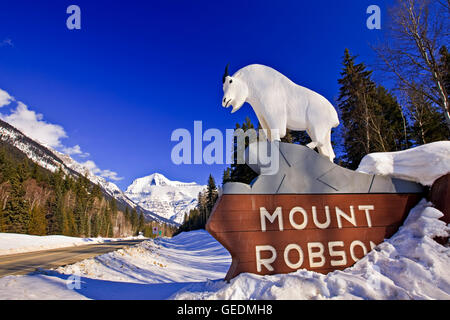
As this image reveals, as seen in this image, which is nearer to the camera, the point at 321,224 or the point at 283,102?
the point at 321,224

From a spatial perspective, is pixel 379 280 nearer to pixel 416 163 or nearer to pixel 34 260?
pixel 416 163

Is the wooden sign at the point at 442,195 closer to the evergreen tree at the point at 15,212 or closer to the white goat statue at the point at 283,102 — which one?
the white goat statue at the point at 283,102

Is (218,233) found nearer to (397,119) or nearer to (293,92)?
(293,92)

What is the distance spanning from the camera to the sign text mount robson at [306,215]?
328 cm

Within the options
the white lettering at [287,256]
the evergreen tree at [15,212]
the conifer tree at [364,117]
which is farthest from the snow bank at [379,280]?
the evergreen tree at [15,212]

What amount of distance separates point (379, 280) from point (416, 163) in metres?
2.25

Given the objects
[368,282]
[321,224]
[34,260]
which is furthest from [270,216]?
[34,260]

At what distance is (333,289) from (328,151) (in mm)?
2496

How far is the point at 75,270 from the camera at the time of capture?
600 cm

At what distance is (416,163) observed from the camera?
3830mm

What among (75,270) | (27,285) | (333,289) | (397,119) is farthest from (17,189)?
(397,119)

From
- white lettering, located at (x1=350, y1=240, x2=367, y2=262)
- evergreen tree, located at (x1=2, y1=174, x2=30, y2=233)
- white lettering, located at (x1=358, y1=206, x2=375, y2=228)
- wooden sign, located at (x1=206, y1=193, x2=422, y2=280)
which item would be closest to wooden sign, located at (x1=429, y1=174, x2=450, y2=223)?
wooden sign, located at (x1=206, y1=193, x2=422, y2=280)

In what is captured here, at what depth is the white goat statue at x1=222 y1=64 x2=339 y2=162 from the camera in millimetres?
4215
